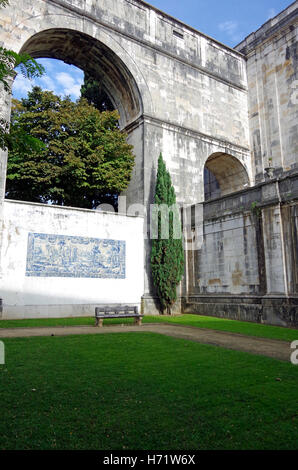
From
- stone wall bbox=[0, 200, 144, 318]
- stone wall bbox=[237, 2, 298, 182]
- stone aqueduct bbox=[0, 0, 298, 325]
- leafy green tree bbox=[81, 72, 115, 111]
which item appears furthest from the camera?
leafy green tree bbox=[81, 72, 115, 111]

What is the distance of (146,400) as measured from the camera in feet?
13.8

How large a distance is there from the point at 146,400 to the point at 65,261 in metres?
11.8

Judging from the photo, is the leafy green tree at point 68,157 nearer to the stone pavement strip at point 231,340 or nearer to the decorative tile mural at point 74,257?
the decorative tile mural at point 74,257

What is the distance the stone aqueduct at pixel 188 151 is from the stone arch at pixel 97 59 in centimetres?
7

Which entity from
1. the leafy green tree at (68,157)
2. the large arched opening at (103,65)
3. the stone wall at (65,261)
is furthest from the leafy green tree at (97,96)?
the stone wall at (65,261)

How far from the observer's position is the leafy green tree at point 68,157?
61.2 ft

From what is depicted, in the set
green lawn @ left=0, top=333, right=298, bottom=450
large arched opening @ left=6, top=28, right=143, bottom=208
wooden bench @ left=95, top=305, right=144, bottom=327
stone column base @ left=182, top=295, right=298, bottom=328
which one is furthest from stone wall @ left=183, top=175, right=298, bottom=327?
green lawn @ left=0, top=333, right=298, bottom=450

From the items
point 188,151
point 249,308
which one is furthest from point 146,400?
point 188,151

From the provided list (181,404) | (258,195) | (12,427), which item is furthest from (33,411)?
(258,195)

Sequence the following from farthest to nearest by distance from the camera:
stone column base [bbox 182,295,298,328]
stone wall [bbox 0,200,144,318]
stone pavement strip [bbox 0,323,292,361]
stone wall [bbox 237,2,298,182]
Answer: stone wall [bbox 237,2,298,182] → stone wall [bbox 0,200,144,318] → stone column base [bbox 182,295,298,328] → stone pavement strip [bbox 0,323,292,361]

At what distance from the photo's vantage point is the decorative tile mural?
14.8 metres

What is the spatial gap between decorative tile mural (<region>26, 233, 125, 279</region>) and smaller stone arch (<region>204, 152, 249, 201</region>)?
35.2 feet

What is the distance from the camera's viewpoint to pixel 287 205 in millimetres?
13086

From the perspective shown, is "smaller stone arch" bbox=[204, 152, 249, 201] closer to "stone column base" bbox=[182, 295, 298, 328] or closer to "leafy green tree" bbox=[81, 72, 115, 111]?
"leafy green tree" bbox=[81, 72, 115, 111]
